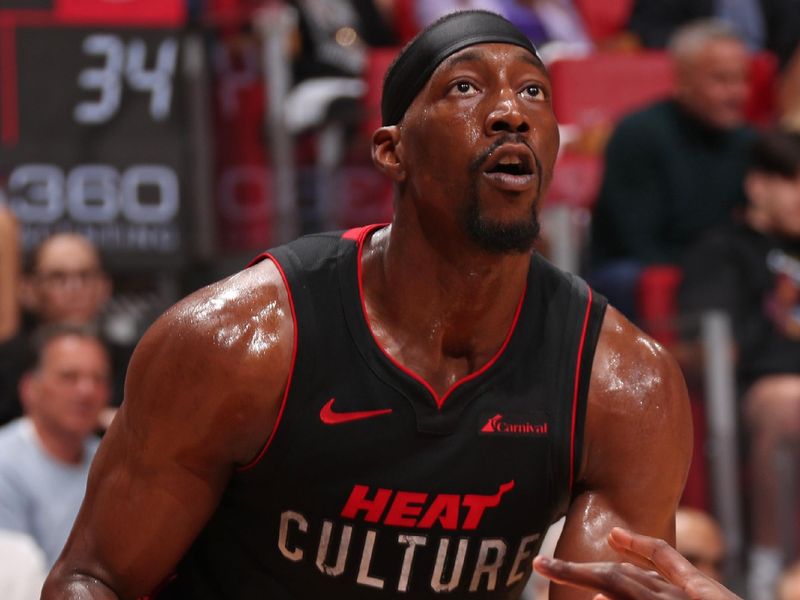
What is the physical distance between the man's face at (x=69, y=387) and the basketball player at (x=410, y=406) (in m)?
2.82

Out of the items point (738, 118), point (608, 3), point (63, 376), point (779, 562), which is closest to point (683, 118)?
point (738, 118)

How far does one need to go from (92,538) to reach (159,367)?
14.2 inches

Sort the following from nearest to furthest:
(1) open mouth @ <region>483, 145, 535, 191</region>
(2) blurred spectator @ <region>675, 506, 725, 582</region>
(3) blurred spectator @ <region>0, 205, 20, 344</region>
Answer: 1. (1) open mouth @ <region>483, 145, 535, 191</region>
2. (2) blurred spectator @ <region>675, 506, 725, 582</region>
3. (3) blurred spectator @ <region>0, 205, 20, 344</region>

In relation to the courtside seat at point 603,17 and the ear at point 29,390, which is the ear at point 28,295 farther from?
the courtside seat at point 603,17

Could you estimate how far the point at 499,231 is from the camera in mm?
2795

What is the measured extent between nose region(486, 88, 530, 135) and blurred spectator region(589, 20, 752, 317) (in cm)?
404

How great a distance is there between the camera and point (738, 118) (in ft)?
25.1

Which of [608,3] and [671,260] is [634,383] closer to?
[671,260]

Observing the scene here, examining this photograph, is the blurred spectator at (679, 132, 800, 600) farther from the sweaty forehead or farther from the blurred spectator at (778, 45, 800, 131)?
the sweaty forehead

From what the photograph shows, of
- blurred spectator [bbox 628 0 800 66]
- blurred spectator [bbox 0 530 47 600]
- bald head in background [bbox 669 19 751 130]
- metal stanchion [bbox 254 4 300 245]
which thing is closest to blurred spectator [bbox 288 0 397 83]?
metal stanchion [bbox 254 4 300 245]

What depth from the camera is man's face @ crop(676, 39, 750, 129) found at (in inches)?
283

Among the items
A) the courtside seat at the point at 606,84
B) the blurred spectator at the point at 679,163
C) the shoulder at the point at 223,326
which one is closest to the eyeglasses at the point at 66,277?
the blurred spectator at the point at 679,163

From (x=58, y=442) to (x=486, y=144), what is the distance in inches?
137

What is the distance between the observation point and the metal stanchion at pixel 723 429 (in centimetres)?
584
